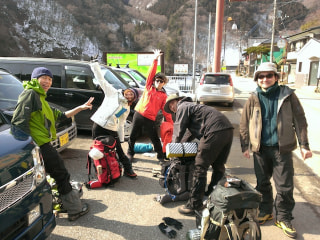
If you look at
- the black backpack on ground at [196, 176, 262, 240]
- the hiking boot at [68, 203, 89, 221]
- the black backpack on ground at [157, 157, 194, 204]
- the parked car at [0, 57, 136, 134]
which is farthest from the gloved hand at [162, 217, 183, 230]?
the parked car at [0, 57, 136, 134]

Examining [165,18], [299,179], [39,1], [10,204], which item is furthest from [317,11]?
[39,1]

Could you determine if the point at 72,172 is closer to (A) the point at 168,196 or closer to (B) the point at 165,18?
(A) the point at 168,196

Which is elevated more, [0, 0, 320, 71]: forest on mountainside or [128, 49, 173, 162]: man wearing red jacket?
[0, 0, 320, 71]: forest on mountainside

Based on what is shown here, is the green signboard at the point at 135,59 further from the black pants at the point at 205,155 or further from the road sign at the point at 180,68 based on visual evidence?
the black pants at the point at 205,155

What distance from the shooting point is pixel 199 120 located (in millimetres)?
3004

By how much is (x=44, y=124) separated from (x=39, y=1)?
304ft

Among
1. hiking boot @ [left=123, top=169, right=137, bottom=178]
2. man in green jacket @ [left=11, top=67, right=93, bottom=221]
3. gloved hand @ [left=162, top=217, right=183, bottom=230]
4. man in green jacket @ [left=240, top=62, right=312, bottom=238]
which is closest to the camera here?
man in green jacket @ [left=11, top=67, right=93, bottom=221]

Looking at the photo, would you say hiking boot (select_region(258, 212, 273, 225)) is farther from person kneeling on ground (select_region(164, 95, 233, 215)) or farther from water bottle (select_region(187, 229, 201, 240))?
water bottle (select_region(187, 229, 201, 240))

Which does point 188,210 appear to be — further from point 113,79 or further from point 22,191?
point 113,79

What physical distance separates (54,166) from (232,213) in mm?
1904

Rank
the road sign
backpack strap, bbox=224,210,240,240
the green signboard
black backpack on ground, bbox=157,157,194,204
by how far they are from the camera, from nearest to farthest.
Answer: backpack strap, bbox=224,210,240,240, black backpack on ground, bbox=157,157,194,204, the road sign, the green signboard

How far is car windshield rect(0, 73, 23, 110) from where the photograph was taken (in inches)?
166

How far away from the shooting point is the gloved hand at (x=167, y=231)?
8.72 ft

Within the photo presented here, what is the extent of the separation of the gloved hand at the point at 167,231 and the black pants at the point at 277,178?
3.67 ft
